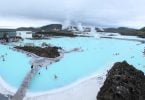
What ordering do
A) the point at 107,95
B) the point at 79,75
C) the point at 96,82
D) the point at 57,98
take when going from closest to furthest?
1. the point at 107,95
2. the point at 57,98
3. the point at 96,82
4. the point at 79,75

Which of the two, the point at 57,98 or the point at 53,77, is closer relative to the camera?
the point at 57,98

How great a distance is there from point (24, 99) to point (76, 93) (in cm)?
404

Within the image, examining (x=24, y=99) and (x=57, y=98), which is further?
(x=57, y=98)

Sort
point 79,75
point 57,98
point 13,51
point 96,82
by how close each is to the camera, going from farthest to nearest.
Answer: point 13,51, point 79,75, point 96,82, point 57,98

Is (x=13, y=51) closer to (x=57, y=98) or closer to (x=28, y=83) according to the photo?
(x=28, y=83)

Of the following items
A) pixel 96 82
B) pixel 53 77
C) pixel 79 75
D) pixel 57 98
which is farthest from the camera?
pixel 79 75

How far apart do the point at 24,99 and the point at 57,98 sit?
6.74 feet

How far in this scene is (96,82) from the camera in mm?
23141

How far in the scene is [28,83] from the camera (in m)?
20.3

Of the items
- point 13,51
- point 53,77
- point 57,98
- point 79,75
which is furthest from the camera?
point 13,51

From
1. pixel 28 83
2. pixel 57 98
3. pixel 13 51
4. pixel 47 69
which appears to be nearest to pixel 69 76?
pixel 47 69

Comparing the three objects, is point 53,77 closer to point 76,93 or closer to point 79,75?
point 79,75

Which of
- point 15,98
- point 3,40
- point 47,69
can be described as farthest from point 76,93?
point 3,40

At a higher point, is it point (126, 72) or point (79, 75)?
point (126, 72)
